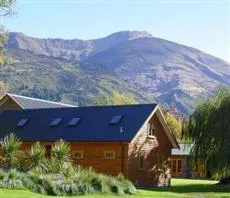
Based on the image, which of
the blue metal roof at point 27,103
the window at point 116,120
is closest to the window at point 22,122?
the window at point 116,120

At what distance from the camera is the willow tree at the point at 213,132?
3791cm

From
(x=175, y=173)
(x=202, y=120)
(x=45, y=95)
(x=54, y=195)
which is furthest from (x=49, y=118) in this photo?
(x=45, y=95)

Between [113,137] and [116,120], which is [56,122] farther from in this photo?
[113,137]

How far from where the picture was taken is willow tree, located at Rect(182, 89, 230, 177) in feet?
124

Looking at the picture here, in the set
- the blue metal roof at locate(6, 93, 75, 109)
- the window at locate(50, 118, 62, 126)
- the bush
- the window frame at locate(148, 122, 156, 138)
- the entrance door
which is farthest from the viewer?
the entrance door

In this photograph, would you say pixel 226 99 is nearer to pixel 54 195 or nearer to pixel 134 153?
pixel 134 153

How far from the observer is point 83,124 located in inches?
1569

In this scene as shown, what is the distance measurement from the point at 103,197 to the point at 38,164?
7757 millimetres

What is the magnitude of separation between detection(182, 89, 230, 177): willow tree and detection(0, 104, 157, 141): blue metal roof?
447cm

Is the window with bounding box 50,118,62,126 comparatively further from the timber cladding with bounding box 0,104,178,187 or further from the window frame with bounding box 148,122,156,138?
the window frame with bounding box 148,122,156,138

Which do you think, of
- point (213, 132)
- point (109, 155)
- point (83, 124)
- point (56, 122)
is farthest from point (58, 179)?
point (213, 132)

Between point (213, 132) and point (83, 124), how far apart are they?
9427mm

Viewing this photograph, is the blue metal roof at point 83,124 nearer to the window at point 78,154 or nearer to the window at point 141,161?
the window at point 78,154

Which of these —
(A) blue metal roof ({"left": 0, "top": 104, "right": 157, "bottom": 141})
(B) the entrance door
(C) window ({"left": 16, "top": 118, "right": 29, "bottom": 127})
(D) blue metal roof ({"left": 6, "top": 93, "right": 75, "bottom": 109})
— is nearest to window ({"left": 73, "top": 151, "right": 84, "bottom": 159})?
(A) blue metal roof ({"left": 0, "top": 104, "right": 157, "bottom": 141})
